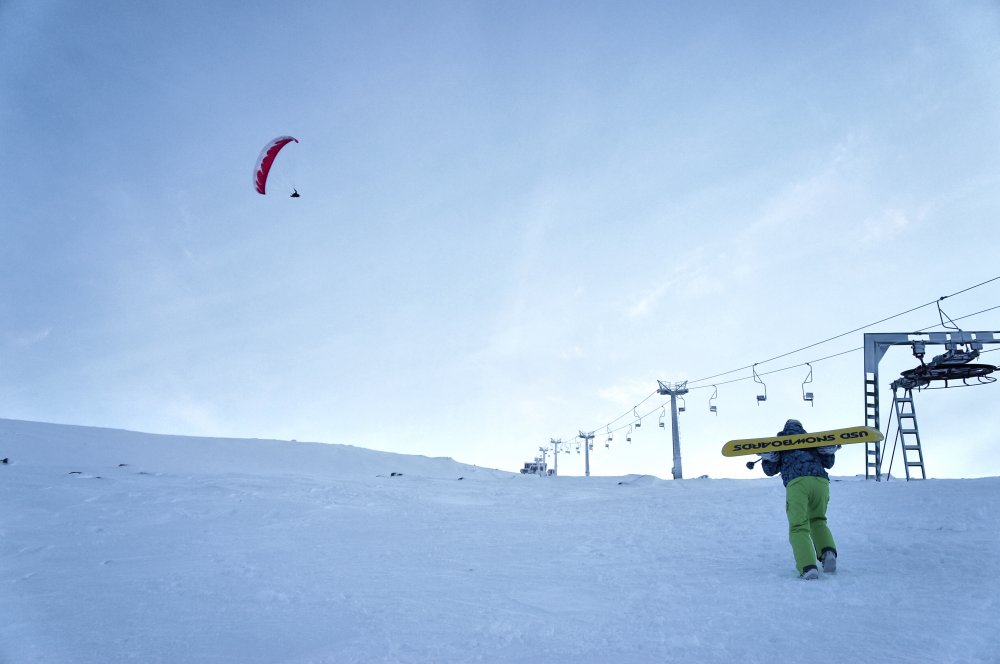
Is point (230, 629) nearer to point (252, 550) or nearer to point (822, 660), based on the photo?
point (252, 550)

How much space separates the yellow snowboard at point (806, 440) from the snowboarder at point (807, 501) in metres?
0.07

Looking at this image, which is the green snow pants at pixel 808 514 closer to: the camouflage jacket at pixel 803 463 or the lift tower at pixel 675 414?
the camouflage jacket at pixel 803 463

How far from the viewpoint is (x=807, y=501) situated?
21.3ft

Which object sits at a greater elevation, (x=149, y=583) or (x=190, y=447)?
(x=190, y=447)

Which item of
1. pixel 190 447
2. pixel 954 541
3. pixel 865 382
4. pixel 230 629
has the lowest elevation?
pixel 230 629

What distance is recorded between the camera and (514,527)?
34.9 ft

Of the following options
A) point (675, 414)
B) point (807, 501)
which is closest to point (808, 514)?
point (807, 501)

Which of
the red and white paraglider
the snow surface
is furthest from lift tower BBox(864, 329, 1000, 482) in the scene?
the red and white paraglider

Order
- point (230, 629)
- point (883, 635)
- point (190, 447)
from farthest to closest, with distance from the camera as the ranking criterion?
point (190, 447)
point (230, 629)
point (883, 635)

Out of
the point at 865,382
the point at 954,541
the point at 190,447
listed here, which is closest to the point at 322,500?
the point at 954,541

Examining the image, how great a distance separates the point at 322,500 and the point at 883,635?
11919 mm

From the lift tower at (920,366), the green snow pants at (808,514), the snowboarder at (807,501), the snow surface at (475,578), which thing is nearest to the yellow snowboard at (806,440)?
the snowboarder at (807,501)

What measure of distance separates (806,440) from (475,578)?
14.8 feet

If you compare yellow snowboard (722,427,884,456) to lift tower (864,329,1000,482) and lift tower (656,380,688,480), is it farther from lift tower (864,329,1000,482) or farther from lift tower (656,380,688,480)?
lift tower (656,380,688,480)
